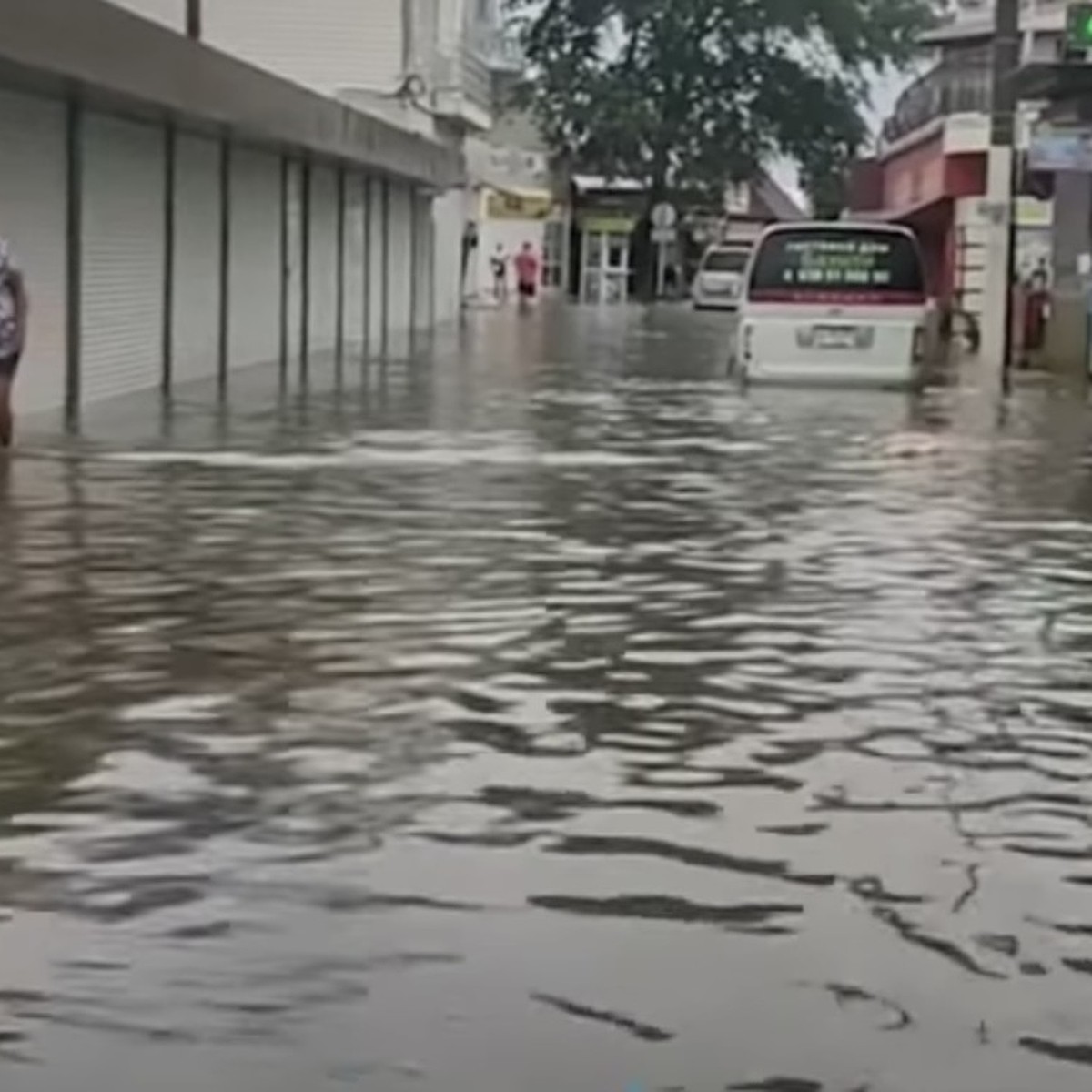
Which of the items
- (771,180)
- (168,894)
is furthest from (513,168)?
(168,894)

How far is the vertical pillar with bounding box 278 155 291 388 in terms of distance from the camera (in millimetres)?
35812

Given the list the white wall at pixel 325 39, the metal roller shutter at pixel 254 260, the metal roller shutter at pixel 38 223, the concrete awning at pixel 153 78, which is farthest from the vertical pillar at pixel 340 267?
the metal roller shutter at pixel 38 223

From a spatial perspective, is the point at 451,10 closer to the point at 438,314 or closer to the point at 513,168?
the point at 438,314

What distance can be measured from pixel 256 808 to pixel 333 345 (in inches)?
1281

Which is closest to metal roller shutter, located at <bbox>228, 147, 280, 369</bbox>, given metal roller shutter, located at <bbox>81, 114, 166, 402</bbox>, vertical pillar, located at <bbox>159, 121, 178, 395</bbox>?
vertical pillar, located at <bbox>159, 121, 178, 395</bbox>

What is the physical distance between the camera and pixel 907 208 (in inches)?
2549

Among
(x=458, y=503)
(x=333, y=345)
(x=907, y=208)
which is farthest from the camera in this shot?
(x=907, y=208)

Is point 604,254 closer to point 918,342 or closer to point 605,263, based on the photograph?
point 605,263

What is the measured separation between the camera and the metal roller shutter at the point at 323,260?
38625 mm

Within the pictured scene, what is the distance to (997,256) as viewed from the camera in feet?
118

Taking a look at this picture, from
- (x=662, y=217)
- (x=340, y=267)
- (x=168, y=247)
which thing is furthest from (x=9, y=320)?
(x=662, y=217)

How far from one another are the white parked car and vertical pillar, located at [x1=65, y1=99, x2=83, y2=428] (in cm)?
4676

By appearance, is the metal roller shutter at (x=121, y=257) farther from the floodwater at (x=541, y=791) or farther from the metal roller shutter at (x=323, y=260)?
Answer: the metal roller shutter at (x=323, y=260)

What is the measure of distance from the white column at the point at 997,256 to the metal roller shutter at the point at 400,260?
1164 cm
